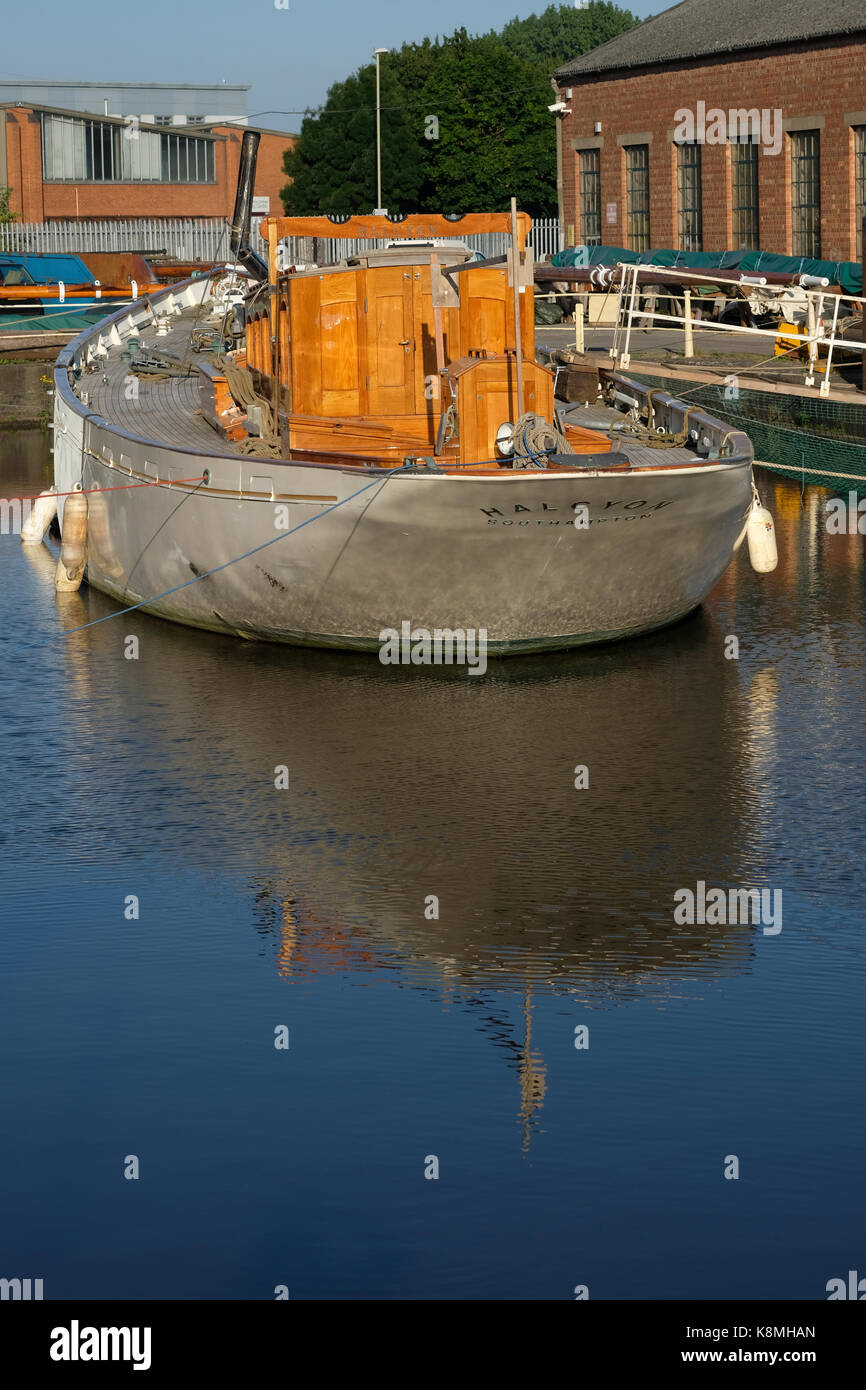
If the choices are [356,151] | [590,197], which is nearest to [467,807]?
[590,197]

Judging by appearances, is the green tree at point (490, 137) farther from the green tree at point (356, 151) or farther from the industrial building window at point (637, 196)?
the industrial building window at point (637, 196)

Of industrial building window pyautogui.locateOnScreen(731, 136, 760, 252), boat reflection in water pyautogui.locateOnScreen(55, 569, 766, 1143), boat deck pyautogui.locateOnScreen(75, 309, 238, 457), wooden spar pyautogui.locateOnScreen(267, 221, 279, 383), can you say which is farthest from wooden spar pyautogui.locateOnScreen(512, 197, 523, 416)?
industrial building window pyautogui.locateOnScreen(731, 136, 760, 252)

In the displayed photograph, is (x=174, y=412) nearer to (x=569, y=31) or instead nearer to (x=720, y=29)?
(x=720, y=29)

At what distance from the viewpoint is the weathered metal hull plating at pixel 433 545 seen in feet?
49.3

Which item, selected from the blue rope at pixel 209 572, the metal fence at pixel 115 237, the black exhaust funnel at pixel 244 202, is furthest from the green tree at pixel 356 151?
the blue rope at pixel 209 572

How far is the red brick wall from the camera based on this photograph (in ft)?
143

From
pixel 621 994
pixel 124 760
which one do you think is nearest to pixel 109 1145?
pixel 621 994

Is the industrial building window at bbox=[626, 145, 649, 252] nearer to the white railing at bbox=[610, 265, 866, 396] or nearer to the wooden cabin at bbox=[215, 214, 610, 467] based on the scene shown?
the white railing at bbox=[610, 265, 866, 396]

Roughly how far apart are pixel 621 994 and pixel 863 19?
127ft

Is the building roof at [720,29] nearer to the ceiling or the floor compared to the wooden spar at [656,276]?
nearer to the ceiling

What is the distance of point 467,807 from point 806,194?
36.5 m

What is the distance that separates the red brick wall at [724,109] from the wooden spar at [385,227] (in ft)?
85.9

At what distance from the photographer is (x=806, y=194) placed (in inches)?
1779
